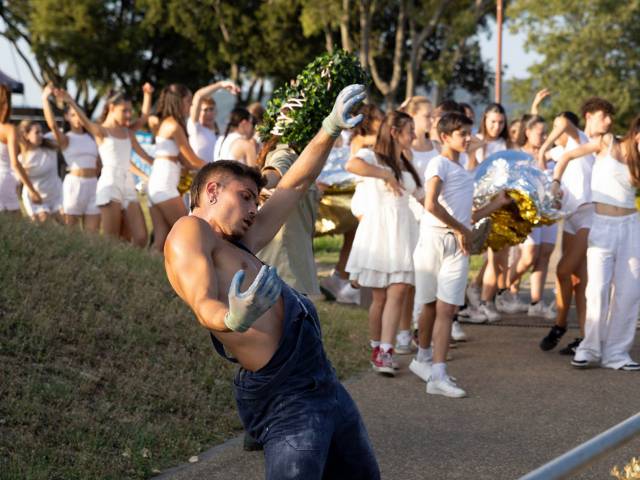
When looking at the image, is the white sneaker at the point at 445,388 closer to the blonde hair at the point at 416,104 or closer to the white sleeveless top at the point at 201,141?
the blonde hair at the point at 416,104

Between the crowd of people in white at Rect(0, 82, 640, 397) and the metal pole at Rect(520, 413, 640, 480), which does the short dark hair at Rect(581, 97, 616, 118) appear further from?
the metal pole at Rect(520, 413, 640, 480)

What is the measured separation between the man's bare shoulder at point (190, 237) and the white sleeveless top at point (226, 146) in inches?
187

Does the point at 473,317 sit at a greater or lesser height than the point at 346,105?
lesser

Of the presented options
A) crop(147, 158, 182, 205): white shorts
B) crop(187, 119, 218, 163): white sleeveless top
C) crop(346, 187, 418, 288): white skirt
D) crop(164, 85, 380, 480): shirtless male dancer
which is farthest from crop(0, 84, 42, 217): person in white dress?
crop(164, 85, 380, 480): shirtless male dancer

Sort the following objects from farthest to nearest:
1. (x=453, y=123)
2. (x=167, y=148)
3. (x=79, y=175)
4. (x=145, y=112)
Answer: (x=145, y=112)
(x=79, y=175)
(x=167, y=148)
(x=453, y=123)

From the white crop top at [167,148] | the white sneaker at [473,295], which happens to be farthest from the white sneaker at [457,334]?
the white crop top at [167,148]

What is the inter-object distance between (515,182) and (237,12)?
3214 centimetres

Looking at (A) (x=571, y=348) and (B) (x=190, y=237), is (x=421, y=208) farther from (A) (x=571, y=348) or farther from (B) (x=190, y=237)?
(B) (x=190, y=237)

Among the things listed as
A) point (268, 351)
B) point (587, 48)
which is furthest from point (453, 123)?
point (587, 48)

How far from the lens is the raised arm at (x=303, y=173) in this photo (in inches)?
150

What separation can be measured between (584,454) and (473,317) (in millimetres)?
7845

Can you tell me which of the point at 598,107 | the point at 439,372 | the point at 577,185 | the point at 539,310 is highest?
the point at 598,107

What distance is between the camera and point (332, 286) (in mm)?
10836

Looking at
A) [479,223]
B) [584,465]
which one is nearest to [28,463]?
[584,465]
